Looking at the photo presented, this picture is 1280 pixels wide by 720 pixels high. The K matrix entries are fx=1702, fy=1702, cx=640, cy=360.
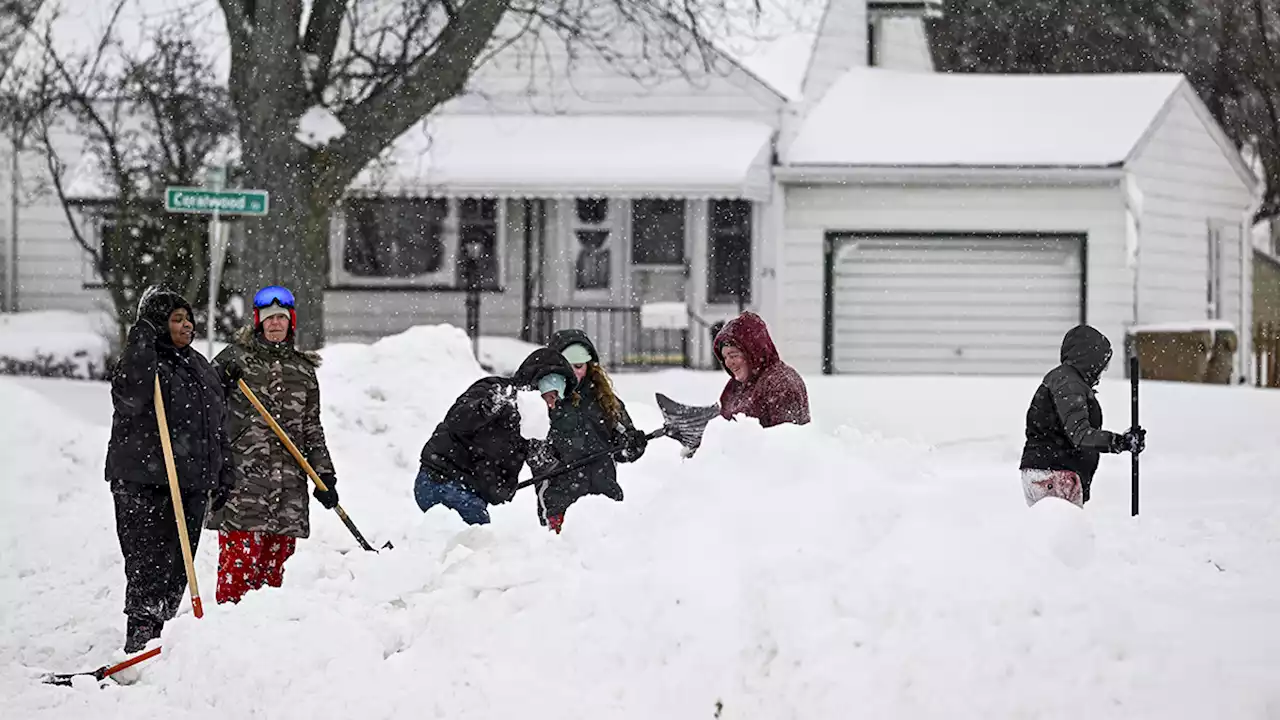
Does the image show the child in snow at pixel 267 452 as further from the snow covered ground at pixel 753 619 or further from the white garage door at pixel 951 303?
the white garage door at pixel 951 303

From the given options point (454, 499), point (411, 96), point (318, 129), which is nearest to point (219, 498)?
point (454, 499)

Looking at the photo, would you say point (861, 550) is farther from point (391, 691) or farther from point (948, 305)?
point (948, 305)

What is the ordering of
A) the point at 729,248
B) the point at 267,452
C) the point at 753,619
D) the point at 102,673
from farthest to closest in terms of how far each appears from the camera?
the point at 729,248 < the point at 267,452 < the point at 102,673 < the point at 753,619

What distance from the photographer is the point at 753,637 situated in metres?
5.76

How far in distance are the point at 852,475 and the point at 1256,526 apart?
404cm

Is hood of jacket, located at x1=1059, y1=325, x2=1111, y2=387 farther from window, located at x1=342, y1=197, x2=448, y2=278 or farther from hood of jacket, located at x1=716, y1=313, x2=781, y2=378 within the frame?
window, located at x1=342, y1=197, x2=448, y2=278

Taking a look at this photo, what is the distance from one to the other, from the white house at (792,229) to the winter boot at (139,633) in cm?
1350

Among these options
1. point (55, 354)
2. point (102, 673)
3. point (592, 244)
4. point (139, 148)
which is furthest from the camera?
point (592, 244)

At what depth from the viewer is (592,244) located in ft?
72.1

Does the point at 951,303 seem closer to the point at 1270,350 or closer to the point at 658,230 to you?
the point at 658,230

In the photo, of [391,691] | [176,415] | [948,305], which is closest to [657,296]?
[948,305]

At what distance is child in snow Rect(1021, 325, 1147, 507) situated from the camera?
299 inches

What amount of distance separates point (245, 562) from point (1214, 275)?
19707 millimetres

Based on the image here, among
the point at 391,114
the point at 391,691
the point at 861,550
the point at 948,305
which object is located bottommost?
the point at 391,691
